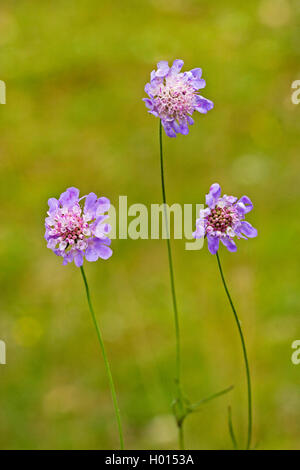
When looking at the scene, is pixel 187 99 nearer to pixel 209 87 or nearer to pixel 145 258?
pixel 145 258

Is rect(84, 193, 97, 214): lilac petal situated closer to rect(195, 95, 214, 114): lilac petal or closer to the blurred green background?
rect(195, 95, 214, 114): lilac petal

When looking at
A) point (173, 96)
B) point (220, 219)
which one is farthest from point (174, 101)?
point (220, 219)

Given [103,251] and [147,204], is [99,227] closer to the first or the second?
[103,251]

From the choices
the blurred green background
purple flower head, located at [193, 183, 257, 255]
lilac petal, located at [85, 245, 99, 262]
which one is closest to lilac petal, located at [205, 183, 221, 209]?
purple flower head, located at [193, 183, 257, 255]

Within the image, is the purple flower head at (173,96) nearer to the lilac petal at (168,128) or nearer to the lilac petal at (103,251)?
the lilac petal at (168,128)

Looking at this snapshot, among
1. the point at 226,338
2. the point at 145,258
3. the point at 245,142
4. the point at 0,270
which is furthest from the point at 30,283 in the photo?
the point at 245,142
